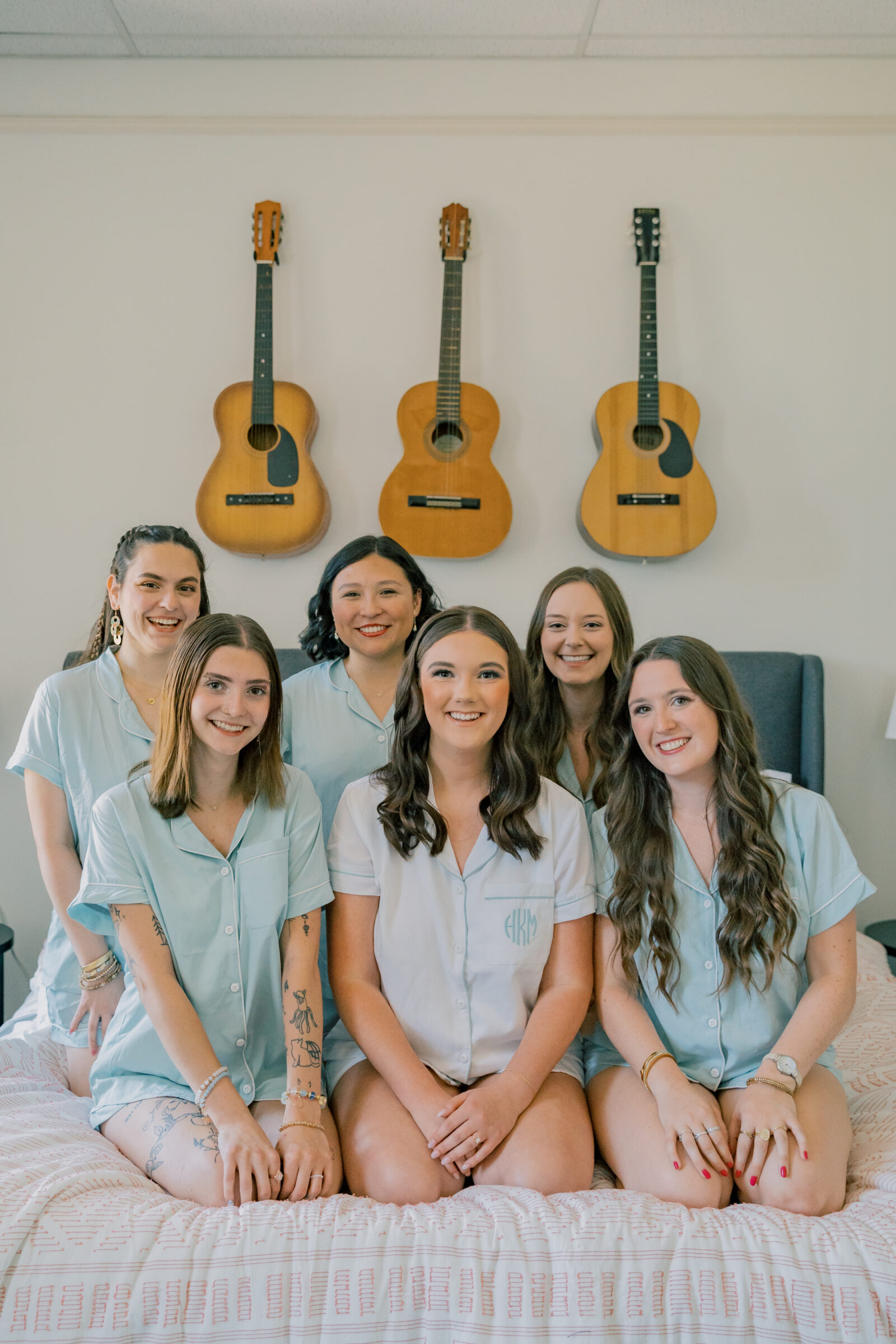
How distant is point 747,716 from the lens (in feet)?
5.66

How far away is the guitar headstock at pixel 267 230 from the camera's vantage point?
295 centimetres

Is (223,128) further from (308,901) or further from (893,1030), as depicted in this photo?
(893,1030)

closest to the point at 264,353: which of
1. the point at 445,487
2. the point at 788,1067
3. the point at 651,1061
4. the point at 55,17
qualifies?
the point at 445,487

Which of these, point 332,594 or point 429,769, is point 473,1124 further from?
point 332,594

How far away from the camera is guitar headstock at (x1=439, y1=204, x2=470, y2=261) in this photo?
295cm

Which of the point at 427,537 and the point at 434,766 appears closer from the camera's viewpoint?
the point at 434,766

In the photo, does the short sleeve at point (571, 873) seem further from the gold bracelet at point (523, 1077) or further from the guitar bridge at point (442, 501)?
the guitar bridge at point (442, 501)

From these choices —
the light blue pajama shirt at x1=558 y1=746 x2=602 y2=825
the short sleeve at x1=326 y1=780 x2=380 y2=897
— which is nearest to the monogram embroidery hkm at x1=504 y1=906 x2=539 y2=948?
the short sleeve at x1=326 y1=780 x2=380 y2=897

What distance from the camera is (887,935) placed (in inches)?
109

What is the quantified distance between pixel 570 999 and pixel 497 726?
493mm

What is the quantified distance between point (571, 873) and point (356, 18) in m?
2.55

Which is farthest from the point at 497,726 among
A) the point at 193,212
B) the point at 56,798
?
the point at 193,212

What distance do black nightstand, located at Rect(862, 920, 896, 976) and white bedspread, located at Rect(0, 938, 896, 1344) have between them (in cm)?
151

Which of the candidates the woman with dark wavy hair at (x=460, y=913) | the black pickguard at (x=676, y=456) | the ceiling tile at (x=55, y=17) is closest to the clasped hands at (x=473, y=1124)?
the woman with dark wavy hair at (x=460, y=913)
